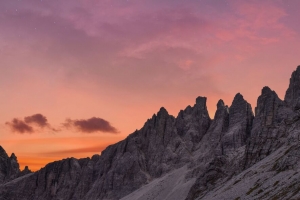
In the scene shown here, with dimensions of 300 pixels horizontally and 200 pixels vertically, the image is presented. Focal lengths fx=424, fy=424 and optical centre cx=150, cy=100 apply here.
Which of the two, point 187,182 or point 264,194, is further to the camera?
point 187,182

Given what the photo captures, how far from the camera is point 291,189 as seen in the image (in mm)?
95875

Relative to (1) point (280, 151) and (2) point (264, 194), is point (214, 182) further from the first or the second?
(2) point (264, 194)

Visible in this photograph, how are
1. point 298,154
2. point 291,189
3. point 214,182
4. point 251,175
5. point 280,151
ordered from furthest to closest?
1. point 214,182
2. point 280,151
3. point 251,175
4. point 298,154
5. point 291,189

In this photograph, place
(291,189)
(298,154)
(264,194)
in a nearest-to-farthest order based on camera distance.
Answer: (291,189) < (264,194) < (298,154)

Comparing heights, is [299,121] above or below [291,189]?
above

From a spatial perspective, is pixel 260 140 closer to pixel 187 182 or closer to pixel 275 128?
pixel 275 128

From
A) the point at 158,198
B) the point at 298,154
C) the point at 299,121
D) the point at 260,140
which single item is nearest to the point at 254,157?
the point at 260,140

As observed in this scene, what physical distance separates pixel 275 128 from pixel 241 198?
227ft

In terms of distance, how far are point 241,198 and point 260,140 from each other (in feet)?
201

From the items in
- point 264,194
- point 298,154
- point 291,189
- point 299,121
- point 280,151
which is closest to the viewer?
point 291,189

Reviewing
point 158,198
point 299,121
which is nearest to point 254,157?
point 299,121

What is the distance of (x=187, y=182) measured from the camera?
654ft

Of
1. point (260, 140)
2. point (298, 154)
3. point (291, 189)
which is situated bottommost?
point (291, 189)

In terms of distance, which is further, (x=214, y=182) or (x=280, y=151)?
(x=214, y=182)
